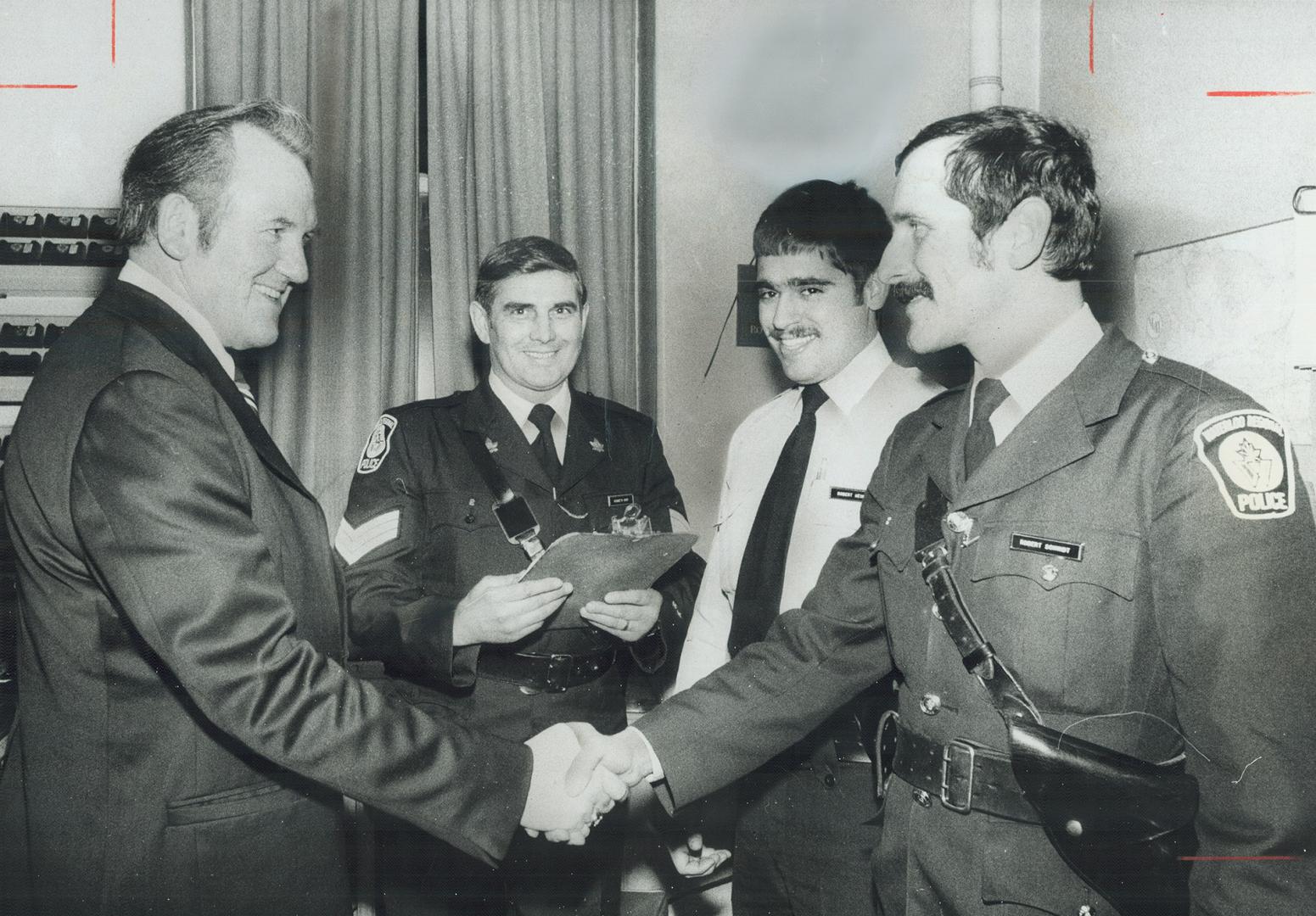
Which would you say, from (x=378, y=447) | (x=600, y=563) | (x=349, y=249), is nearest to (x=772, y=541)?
(x=600, y=563)

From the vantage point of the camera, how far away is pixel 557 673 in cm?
246

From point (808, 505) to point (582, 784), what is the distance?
3.15ft

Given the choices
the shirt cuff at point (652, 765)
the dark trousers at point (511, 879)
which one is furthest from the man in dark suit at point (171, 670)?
the dark trousers at point (511, 879)

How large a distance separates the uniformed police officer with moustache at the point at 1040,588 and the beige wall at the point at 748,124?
107 centimetres

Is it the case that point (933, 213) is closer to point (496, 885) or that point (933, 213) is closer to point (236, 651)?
point (236, 651)

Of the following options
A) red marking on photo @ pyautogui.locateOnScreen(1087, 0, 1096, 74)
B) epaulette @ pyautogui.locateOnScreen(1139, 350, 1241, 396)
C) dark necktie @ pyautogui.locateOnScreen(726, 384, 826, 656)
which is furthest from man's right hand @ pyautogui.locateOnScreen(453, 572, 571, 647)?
red marking on photo @ pyautogui.locateOnScreen(1087, 0, 1096, 74)

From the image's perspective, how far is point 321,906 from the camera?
1.72 metres

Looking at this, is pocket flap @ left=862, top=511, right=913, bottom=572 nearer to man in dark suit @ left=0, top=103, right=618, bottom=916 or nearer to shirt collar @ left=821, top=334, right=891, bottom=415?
shirt collar @ left=821, top=334, right=891, bottom=415

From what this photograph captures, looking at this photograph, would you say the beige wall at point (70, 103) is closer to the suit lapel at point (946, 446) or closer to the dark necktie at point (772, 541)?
the dark necktie at point (772, 541)

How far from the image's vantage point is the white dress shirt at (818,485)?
8.14 feet

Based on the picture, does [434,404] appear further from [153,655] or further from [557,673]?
[153,655]

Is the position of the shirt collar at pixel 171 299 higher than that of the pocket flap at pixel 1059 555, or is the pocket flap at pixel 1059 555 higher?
the shirt collar at pixel 171 299

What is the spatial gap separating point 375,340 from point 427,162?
2.14ft

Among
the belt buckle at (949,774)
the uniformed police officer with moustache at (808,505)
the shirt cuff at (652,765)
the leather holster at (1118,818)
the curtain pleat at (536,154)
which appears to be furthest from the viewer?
the curtain pleat at (536,154)
